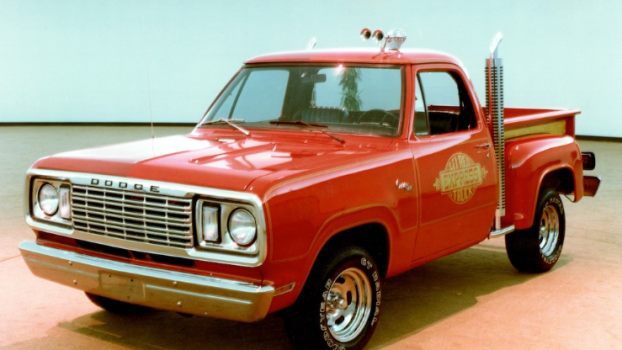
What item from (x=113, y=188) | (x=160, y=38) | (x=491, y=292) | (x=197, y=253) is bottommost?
(x=491, y=292)

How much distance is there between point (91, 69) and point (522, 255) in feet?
52.7

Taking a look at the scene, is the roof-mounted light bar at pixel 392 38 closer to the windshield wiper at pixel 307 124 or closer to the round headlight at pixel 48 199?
the windshield wiper at pixel 307 124

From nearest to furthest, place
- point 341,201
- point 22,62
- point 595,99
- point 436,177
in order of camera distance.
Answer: point 341,201 → point 436,177 → point 595,99 → point 22,62

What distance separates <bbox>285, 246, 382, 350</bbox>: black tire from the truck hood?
21.6 inches

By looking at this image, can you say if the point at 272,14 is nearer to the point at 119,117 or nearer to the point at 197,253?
the point at 119,117

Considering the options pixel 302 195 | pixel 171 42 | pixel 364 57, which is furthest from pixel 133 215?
pixel 171 42

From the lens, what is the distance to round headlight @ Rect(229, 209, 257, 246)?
3.78m

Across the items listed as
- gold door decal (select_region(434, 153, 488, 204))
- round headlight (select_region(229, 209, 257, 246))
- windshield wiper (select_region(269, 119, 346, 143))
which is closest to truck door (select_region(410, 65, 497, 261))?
gold door decal (select_region(434, 153, 488, 204))

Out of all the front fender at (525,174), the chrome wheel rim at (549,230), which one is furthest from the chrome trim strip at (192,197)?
the chrome wheel rim at (549,230)

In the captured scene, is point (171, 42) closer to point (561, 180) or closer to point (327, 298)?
point (561, 180)

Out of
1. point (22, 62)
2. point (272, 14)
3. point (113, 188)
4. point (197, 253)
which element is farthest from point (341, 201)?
point (22, 62)

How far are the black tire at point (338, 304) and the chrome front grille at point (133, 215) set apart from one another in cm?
70

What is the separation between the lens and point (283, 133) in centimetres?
507

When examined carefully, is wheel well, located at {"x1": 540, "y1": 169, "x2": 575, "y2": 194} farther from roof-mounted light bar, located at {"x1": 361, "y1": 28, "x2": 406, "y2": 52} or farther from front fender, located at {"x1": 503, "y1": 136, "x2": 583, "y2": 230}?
roof-mounted light bar, located at {"x1": 361, "y1": 28, "x2": 406, "y2": 52}
